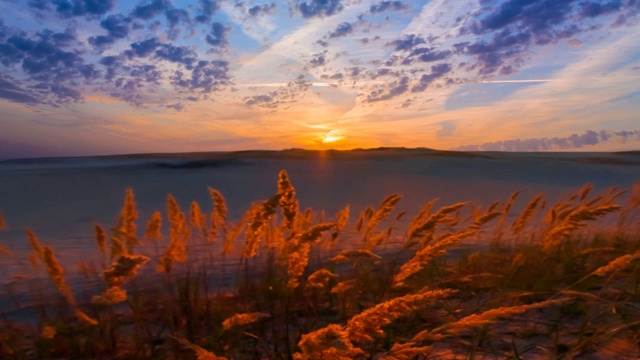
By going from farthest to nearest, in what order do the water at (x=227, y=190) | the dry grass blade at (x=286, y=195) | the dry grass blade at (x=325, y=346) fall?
the water at (x=227, y=190)
the dry grass blade at (x=286, y=195)
the dry grass blade at (x=325, y=346)

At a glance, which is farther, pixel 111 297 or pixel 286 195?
pixel 286 195

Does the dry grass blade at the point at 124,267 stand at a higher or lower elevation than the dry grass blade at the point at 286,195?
lower

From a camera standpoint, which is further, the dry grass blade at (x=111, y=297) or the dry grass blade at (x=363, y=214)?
the dry grass blade at (x=363, y=214)

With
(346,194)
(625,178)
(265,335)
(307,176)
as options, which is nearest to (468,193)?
(346,194)

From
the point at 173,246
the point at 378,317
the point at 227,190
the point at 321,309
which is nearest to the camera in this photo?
the point at 378,317

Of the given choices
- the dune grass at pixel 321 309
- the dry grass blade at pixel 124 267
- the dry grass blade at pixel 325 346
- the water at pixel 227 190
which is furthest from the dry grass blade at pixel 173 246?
the water at pixel 227 190

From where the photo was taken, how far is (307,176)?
15195mm

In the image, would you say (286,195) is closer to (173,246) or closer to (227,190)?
(173,246)

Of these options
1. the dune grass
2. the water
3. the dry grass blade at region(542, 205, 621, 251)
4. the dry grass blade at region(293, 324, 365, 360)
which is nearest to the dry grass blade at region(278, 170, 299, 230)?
the dune grass

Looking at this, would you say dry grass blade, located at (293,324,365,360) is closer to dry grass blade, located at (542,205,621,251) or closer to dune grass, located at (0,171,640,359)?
dune grass, located at (0,171,640,359)

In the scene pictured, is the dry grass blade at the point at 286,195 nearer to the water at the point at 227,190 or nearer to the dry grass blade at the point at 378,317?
the dry grass blade at the point at 378,317

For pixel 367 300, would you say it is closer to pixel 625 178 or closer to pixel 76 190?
pixel 76 190

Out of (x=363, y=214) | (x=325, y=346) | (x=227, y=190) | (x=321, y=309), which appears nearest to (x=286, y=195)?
(x=325, y=346)

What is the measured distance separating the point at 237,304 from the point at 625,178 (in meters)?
16.5
